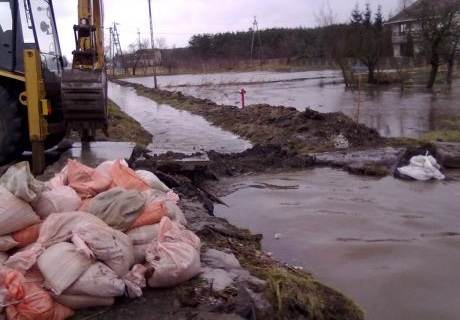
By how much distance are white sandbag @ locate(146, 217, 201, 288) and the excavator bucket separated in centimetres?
443

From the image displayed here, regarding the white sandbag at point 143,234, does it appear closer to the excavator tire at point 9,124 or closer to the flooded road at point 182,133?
the excavator tire at point 9,124

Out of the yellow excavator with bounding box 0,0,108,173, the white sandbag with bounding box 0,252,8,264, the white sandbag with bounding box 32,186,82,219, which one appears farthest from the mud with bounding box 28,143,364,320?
the yellow excavator with bounding box 0,0,108,173

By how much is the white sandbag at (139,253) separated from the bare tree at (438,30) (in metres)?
28.3

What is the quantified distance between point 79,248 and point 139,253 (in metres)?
0.55

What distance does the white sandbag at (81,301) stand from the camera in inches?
150

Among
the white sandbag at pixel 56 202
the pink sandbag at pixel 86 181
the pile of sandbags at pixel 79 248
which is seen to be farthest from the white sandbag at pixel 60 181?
Answer: the white sandbag at pixel 56 202

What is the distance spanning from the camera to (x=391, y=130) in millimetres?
15898

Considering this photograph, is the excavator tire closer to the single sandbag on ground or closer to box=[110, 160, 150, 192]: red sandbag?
box=[110, 160, 150, 192]: red sandbag

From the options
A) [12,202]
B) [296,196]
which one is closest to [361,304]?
[12,202]

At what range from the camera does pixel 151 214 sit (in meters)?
4.63

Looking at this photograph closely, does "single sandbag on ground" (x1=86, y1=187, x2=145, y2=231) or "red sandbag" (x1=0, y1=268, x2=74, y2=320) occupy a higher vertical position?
"single sandbag on ground" (x1=86, y1=187, x2=145, y2=231)

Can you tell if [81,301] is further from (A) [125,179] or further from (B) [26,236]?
(A) [125,179]

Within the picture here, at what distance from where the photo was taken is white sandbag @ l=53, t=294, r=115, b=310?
3816mm

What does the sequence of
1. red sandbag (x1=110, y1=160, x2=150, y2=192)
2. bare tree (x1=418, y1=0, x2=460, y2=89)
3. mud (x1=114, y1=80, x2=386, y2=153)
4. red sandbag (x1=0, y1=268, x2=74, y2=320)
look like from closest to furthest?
red sandbag (x1=0, y1=268, x2=74, y2=320)
red sandbag (x1=110, y1=160, x2=150, y2=192)
mud (x1=114, y1=80, x2=386, y2=153)
bare tree (x1=418, y1=0, x2=460, y2=89)
